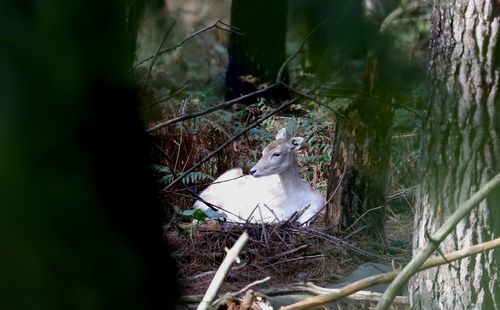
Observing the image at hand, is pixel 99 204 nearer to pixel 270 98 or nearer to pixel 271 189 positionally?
pixel 271 189

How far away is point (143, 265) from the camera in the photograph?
1.65 ft

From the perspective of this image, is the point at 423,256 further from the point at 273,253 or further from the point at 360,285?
the point at 273,253

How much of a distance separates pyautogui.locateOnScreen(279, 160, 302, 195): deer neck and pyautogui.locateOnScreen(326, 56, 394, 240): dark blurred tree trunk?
1.20 meters

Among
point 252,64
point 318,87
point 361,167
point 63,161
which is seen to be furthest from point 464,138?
point 252,64

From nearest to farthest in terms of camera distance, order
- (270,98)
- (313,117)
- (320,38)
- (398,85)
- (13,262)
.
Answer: (13,262) < (320,38) < (398,85) < (313,117) < (270,98)

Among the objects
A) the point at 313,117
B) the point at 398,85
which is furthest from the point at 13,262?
the point at 313,117

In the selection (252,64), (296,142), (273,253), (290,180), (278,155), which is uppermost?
(252,64)

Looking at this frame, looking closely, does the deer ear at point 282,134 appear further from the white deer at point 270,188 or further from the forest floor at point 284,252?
the forest floor at point 284,252

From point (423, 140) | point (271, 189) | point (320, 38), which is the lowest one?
point (271, 189)

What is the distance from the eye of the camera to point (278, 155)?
6.21 m

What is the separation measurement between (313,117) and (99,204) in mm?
5754

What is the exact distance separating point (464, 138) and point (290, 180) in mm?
3707

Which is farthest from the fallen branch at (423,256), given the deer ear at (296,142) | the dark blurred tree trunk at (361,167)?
the deer ear at (296,142)

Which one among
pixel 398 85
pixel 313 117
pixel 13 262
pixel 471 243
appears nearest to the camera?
pixel 13 262
